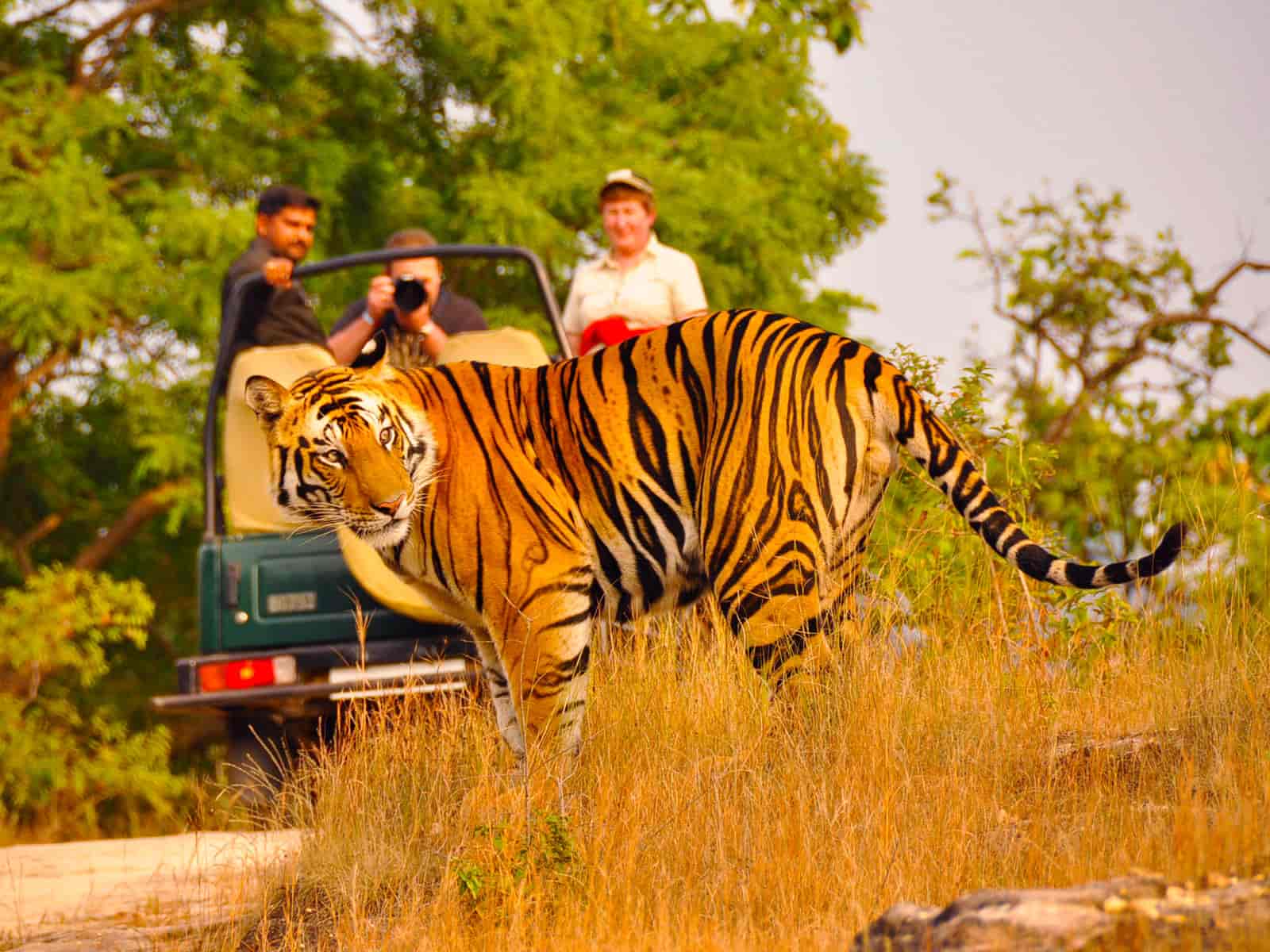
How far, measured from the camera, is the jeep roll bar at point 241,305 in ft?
22.9

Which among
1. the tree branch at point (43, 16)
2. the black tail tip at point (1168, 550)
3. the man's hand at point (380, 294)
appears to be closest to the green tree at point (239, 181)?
the tree branch at point (43, 16)

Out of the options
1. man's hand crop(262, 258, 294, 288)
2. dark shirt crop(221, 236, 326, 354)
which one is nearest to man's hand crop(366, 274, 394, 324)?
Answer: man's hand crop(262, 258, 294, 288)

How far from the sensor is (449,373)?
5.41 m

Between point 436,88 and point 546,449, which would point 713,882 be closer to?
point 546,449

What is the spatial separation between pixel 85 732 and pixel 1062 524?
28.1ft

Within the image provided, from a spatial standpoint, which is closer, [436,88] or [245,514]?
[245,514]

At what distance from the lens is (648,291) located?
7.23 metres

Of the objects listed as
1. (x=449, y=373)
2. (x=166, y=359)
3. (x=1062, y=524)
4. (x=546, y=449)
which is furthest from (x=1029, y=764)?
(x=166, y=359)

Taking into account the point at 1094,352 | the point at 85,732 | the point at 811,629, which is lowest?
the point at 85,732

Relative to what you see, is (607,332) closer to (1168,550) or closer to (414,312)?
(414,312)

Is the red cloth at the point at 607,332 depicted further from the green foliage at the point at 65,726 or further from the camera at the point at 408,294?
the green foliage at the point at 65,726

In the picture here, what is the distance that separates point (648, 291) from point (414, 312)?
1.02 m

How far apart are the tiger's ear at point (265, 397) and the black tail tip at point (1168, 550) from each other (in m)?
2.55

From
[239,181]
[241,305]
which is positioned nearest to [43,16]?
[239,181]
